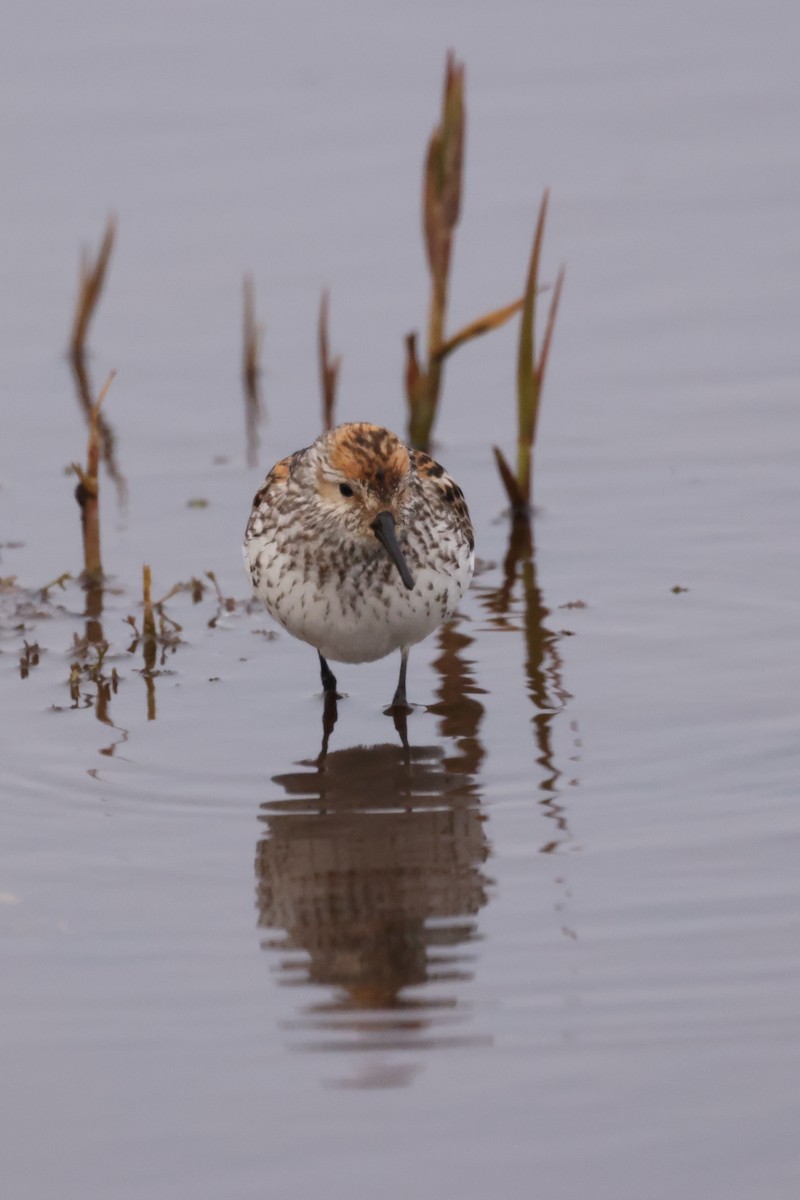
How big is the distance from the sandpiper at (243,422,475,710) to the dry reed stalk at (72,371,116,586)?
1379 millimetres

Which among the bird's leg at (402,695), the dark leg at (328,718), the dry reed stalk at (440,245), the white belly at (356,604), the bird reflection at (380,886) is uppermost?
the dry reed stalk at (440,245)

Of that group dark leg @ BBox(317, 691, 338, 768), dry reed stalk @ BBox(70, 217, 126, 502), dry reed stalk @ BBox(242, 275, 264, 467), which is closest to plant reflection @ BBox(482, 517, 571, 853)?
dark leg @ BBox(317, 691, 338, 768)

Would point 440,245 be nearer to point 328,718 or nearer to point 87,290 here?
point 87,290

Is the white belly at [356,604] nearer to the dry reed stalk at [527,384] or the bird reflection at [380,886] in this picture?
the bird reflection at [380,886]

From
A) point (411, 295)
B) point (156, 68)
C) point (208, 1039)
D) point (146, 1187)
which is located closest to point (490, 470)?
point (411, 295)

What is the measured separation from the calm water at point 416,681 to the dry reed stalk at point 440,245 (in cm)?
71

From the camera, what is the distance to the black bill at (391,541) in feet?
24.8

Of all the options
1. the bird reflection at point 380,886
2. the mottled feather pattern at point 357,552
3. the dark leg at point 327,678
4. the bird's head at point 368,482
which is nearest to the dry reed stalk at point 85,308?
the dark leg at point 327,678

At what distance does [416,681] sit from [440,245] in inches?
119

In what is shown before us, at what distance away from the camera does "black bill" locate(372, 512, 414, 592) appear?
24.8 feet

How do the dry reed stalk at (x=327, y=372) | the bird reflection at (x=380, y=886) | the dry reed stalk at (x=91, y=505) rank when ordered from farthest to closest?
the dry reed stalk at (x=327, y=372)
the dry reed stalk at (x=91, y=505)
the bird reflection at (x=380, y=886)

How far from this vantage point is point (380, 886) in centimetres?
659

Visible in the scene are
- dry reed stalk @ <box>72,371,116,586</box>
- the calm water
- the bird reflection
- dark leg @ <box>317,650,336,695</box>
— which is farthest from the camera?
dry reed stalk @ <box>72,371,116,586</box>

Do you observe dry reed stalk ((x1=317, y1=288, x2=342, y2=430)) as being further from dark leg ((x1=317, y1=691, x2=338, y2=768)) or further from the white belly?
the white belly
